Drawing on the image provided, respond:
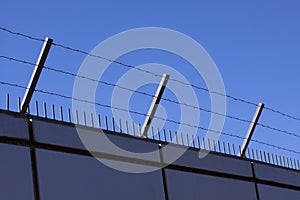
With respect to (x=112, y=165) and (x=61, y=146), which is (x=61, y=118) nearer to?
(x=61, y=146)

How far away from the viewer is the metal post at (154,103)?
340 inches

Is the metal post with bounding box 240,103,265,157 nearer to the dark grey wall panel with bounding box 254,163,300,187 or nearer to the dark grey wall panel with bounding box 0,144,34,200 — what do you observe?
the dark grey wall panel with bounding box 254,163,300,187

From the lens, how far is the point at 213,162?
984 cm

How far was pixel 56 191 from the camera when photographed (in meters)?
7.36

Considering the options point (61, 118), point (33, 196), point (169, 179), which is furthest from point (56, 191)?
point (169, 179)

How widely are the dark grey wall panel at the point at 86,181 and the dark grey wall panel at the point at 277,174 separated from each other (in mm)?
2536

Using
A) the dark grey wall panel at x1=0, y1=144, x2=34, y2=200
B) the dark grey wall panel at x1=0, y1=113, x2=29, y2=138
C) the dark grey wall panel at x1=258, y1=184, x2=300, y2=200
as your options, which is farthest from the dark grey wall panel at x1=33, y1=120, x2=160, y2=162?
the dark grey wall panel at x1=258, y1=184, x2=300, y2=200

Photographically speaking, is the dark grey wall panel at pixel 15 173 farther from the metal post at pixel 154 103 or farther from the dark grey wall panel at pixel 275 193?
the dark grey wall panel at pixel 275 193

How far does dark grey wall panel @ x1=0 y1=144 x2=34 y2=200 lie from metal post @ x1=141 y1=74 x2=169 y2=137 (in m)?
1.90

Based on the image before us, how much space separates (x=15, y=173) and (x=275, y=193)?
5156mm

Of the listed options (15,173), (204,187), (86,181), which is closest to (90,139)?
(86,181)

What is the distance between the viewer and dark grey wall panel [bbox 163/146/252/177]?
927 centimetres

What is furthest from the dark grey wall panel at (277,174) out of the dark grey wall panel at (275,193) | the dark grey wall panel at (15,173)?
the dark grey wall panel at (15,173)

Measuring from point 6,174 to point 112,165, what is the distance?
160cm
